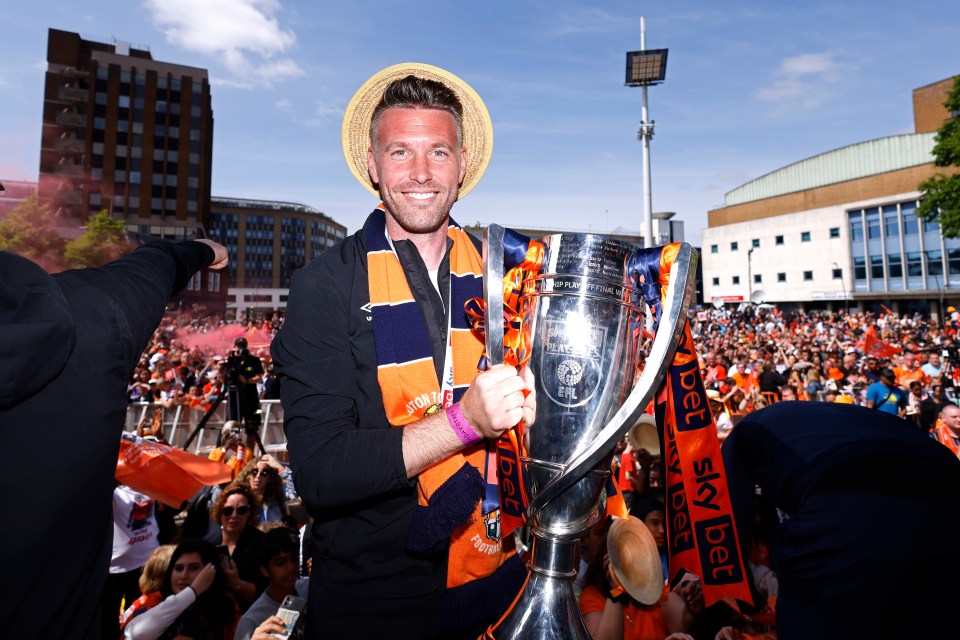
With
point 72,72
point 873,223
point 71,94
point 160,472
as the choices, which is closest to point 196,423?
point 160,472

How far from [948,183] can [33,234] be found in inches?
1238

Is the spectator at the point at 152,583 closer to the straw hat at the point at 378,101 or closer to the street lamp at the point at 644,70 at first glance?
the straw hat at the point at 378,101

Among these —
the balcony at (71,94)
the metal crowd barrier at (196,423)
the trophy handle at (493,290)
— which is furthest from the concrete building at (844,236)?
the balcony at (71,94)

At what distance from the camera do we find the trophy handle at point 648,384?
147cm

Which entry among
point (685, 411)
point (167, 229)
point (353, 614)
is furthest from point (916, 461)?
point (167, 229)

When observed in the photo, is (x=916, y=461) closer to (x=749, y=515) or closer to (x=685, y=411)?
(x=749, y=515)

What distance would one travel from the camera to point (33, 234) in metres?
2.33

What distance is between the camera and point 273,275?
103125mm

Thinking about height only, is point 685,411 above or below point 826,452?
above

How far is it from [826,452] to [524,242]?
1.73 metres

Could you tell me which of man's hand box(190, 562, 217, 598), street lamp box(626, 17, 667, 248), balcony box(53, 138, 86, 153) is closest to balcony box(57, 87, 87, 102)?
balcony box(53, 138, 86, 153)

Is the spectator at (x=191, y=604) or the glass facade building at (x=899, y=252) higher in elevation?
the glass facade building at (x=899, y=252)

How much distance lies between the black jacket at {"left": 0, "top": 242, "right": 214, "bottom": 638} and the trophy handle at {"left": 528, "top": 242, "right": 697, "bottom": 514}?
120cm

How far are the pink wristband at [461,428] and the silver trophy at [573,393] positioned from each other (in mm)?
190
